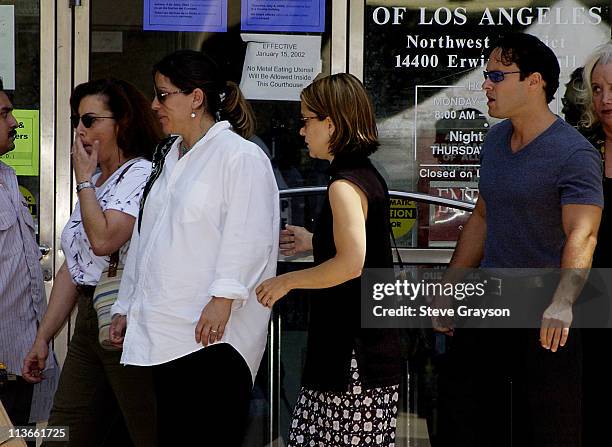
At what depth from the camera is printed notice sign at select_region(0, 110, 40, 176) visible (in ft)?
17.4

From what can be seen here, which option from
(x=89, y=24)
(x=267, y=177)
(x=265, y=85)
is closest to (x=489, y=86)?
(x=267, y=177)

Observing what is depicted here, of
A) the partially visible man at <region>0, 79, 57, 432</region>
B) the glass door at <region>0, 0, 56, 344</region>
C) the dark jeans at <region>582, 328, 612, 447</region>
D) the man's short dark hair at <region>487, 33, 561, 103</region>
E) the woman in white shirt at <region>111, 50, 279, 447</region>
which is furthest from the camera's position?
the glass door at <region>0, 0, 56, 344</region>

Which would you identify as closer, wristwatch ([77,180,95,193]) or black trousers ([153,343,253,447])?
black trousers ([153,343,253,447])

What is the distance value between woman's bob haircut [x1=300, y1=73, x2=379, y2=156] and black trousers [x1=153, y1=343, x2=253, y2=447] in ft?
2.54

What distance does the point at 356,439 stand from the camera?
11.5 ft

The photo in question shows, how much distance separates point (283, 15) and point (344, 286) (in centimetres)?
219

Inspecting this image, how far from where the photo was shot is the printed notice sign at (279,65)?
17.5 feet

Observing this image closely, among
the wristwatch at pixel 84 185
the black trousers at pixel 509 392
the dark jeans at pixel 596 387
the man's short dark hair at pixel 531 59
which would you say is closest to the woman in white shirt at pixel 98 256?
the wristwatch at pixel 84 185

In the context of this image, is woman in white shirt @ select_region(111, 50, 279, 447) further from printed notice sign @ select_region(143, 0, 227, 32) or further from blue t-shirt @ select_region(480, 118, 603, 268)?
printed notice sign @ select_region(143, 0, 227, 32)

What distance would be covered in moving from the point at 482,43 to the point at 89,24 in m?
1.94

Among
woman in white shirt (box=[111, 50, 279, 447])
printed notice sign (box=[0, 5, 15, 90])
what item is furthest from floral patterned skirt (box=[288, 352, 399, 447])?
printed notice sign (box=[0, 5, 15, 90])

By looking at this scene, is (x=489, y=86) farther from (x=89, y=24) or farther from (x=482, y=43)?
(x=89, y=24)

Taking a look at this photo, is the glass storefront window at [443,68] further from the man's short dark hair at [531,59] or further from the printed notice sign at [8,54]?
the printed notice sign at [8,54]

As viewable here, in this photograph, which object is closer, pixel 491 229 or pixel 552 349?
pixel 552 349
